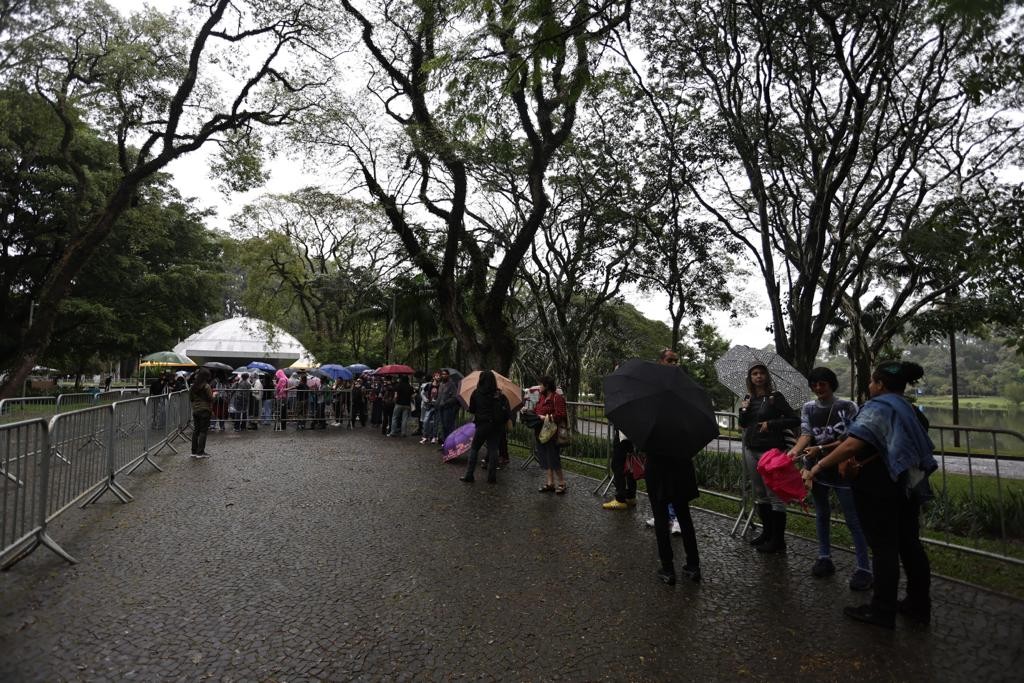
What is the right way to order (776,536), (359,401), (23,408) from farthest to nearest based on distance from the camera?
(359,401)
(23,408)
(776,536)

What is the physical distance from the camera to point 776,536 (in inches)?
216

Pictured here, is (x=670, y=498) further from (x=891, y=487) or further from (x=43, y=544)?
(x=43, y=544)

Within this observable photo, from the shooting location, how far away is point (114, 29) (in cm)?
1605

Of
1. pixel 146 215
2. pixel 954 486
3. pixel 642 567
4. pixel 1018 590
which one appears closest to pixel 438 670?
pixel 642 567

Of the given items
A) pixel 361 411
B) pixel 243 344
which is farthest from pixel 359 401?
pixel 243 344

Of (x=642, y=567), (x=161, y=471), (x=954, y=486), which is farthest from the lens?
(x=161, y=471)

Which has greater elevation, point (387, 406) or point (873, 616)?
point (387, 406)

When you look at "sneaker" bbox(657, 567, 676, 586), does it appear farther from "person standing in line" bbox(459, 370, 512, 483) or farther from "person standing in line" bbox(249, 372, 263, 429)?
"person standing in line" bbox(249, 372, 263, 429)

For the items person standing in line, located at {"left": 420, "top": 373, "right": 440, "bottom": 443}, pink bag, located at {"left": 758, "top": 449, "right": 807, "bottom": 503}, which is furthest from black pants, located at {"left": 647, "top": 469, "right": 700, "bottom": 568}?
person standing in line, located at {"left": 420, "top": 373, "right": 440, "bottom": 443}

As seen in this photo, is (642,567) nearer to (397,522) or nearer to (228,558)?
(397,522)

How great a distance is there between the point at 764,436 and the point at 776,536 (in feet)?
3.38

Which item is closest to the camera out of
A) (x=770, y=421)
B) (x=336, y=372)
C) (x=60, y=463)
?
(x=770, y=421)

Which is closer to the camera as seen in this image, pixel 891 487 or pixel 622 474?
pixel 891 487

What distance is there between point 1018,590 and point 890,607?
5.39 feet
